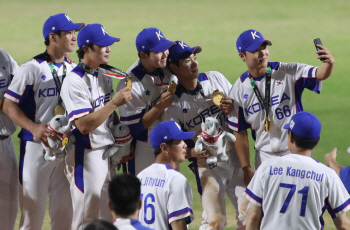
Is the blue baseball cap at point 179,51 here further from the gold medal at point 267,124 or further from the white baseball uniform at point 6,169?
the white baseball uniform at point 6,169

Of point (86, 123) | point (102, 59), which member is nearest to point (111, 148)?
point (86, 123)

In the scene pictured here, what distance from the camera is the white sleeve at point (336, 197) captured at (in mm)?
3707

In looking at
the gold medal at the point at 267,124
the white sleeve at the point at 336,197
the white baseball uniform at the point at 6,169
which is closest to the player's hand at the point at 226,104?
the gold medal at the point at 267,124

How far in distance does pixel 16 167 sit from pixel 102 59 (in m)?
1.39

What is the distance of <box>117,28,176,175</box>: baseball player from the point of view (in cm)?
529

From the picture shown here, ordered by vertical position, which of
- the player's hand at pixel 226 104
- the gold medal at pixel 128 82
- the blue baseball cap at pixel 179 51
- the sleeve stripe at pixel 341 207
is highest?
the blue baseball cap at pixel 179 51

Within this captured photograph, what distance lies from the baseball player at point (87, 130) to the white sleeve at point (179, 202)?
1.27 metres

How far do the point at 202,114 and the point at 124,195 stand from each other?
2350mm

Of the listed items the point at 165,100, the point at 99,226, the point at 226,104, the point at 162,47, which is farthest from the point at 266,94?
the point at 99,226

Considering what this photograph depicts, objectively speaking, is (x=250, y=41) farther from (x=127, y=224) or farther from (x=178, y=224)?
(x=127, y=224)

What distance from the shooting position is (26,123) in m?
5.08

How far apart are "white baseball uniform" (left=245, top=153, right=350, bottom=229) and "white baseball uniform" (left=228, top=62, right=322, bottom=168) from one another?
4.34 ft

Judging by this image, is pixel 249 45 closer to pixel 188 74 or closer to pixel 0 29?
pixel 188 74

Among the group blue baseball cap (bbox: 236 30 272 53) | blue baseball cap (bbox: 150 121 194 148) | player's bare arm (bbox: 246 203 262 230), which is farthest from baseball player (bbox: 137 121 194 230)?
blue baseball cap (bbox: 236 30 272 53)
